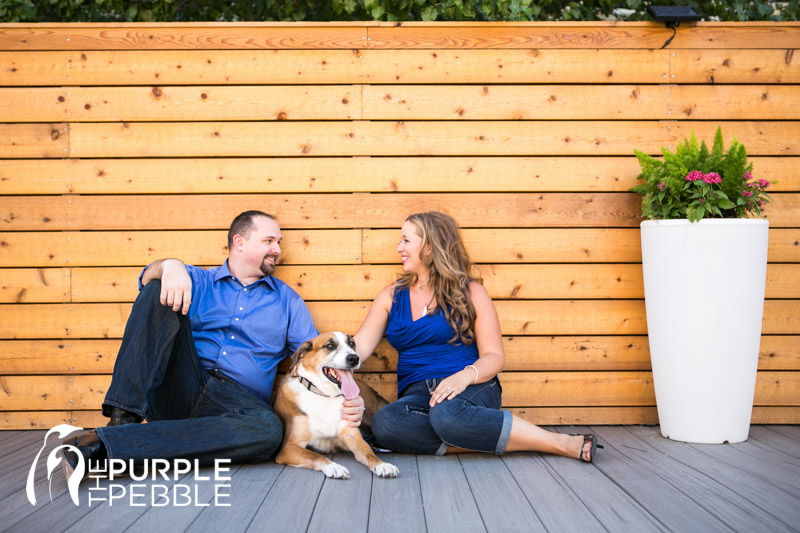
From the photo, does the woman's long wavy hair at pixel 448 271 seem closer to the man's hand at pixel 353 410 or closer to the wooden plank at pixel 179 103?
the man's hand at pixel 353 410

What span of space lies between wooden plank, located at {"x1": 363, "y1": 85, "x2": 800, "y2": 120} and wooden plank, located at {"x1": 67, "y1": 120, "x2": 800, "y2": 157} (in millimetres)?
46

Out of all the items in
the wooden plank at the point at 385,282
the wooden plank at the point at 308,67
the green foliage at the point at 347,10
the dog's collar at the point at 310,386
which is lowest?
the dog's collar at the point at 310,386

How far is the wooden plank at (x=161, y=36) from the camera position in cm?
323

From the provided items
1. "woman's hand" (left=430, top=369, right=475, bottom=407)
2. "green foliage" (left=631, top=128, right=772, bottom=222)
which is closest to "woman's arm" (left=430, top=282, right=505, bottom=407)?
"woman's hand" (left=430, top=369, right=475, bottom=407)

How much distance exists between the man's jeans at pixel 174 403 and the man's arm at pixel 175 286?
0.05 m

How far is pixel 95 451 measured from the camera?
222cm

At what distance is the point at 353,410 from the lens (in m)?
2.61

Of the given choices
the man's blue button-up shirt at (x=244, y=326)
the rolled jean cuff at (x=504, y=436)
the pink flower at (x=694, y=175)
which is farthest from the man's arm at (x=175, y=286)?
the pink flower at (x=694, y=175)

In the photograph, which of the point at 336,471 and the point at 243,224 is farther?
the point at 243,224

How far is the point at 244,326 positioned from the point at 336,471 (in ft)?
2.89

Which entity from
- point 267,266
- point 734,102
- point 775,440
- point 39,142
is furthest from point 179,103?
point 775,440

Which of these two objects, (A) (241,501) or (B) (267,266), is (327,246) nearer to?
(B) (267,266)

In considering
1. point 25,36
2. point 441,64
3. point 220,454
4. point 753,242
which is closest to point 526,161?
point 441,64

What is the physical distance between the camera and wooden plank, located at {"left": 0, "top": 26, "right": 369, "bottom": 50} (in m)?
3.23
